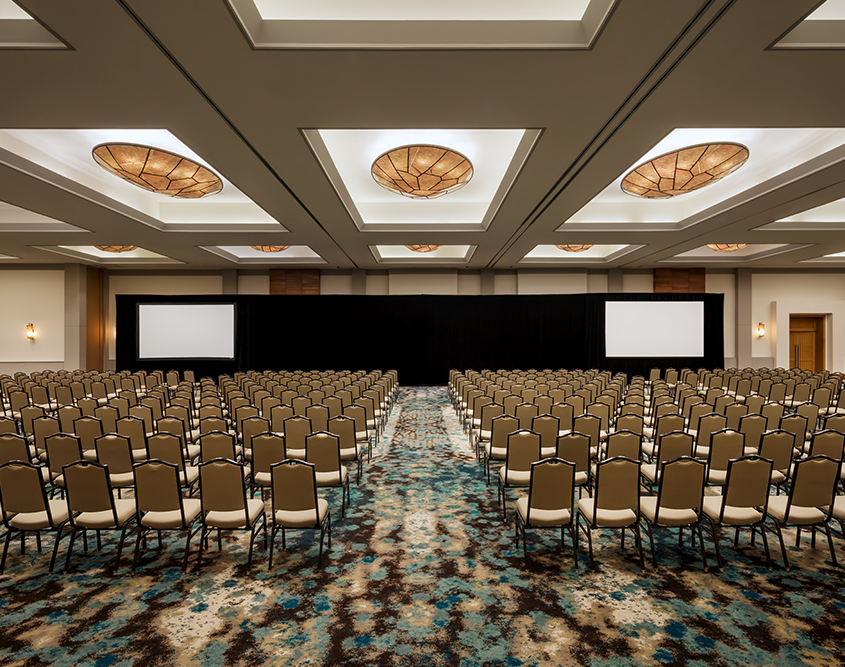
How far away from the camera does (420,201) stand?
12.2 metres

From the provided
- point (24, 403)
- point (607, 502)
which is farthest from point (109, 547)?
point (24, 403)

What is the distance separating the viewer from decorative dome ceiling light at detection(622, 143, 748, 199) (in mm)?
7375

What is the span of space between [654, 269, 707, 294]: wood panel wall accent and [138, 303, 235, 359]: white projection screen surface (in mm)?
18531

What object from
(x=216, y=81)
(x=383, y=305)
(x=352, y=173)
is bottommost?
(x=383, y=305)

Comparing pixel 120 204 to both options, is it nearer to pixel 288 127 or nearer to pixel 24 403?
pixel 24 403

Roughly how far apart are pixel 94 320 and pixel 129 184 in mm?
11276

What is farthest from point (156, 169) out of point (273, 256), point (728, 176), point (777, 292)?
point (777, 292)

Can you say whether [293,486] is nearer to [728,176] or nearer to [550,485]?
[550,485]

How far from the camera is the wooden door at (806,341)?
19.7m

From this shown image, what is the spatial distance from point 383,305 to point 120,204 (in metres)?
10.3

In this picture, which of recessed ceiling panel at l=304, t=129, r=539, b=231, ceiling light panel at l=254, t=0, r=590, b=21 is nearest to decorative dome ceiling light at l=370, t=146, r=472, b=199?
recessed ceiling panel at l=304, t=129, r=539, b=231

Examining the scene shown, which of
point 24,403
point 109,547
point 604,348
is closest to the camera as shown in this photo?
point 109,547

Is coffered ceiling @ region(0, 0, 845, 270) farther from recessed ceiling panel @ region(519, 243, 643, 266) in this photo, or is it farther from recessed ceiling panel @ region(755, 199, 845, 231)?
recessed ceiling panel @ region(519, 243, 643, 266)

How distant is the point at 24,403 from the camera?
28.9ft
